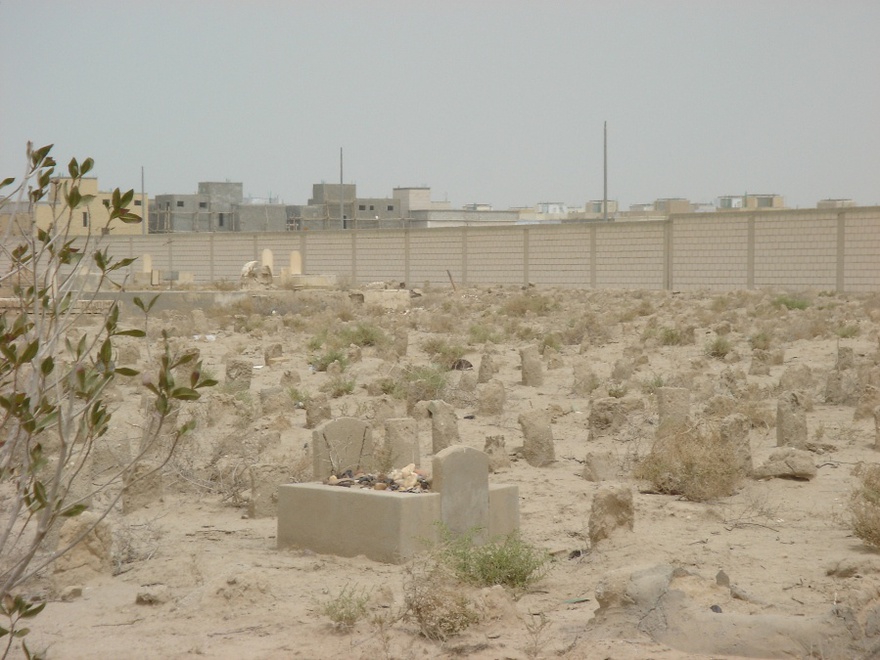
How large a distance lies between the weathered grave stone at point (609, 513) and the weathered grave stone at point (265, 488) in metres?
2.48

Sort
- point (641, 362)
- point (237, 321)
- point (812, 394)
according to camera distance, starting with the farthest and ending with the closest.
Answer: point (237, 321) → point (641, 362) → point (812, 394)

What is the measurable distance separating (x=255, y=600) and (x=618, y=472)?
13.9 feet

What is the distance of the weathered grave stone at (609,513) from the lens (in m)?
7.16

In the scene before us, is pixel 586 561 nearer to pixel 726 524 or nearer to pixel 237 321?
pixel 726 524

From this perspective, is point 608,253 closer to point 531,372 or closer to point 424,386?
point 531,372

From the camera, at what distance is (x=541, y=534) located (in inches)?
300

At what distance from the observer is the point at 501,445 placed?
9.72 m

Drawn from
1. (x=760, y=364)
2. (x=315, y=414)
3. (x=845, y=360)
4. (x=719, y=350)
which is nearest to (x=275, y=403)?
(x=315, y=414)

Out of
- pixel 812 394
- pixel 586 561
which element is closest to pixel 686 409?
pixel 812 394

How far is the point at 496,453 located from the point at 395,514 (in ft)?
9.98

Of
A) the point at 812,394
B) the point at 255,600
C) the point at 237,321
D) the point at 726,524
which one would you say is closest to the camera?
the point at 255,600

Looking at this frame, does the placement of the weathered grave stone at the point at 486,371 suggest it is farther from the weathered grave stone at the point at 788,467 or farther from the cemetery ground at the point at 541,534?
the weathered grave stone at the point at 788,467

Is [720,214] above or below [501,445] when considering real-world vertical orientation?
above

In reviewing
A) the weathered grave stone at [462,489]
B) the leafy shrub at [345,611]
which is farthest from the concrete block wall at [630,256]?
the leafy shrub at [345,611]
